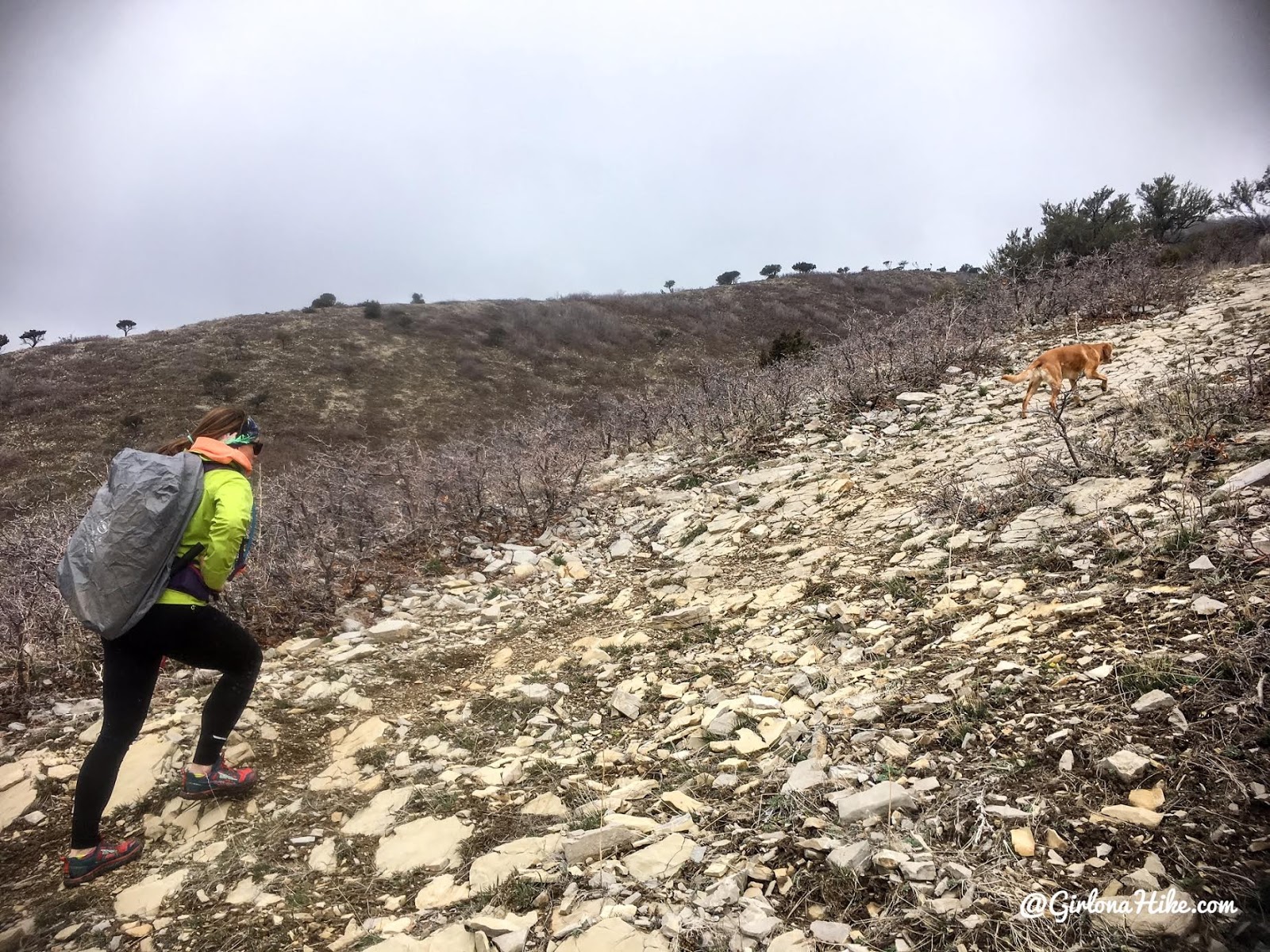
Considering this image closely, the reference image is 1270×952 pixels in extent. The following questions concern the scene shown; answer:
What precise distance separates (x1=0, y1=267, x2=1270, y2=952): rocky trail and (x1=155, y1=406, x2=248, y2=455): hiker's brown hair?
1.59m

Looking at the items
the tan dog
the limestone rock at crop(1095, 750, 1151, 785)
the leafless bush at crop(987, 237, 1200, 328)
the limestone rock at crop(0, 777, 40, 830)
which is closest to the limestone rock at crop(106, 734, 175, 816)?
the limestone rock at crop(0, 777, 40, 830)

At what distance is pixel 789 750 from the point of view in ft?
7.86

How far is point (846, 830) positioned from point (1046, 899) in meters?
0.52

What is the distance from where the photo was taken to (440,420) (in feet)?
76.1

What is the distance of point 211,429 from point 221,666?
110cm

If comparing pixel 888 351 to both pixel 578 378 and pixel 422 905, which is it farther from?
pixel 578 378

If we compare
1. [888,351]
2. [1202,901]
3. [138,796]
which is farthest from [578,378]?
[1202,901]

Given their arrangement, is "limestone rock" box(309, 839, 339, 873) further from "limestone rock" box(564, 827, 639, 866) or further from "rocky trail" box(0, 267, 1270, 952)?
"limestone rock" box(564, 827, 639, 866)

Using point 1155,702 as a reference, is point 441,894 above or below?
below

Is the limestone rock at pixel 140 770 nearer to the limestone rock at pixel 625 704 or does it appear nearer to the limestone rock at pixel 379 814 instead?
the limestone rock at pixel 379 814

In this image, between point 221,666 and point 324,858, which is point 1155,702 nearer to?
point 324,858

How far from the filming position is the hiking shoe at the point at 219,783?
2.85m

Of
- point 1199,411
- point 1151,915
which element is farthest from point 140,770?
point 1199,411

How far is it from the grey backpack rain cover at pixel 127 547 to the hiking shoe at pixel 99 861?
911 millimetres
